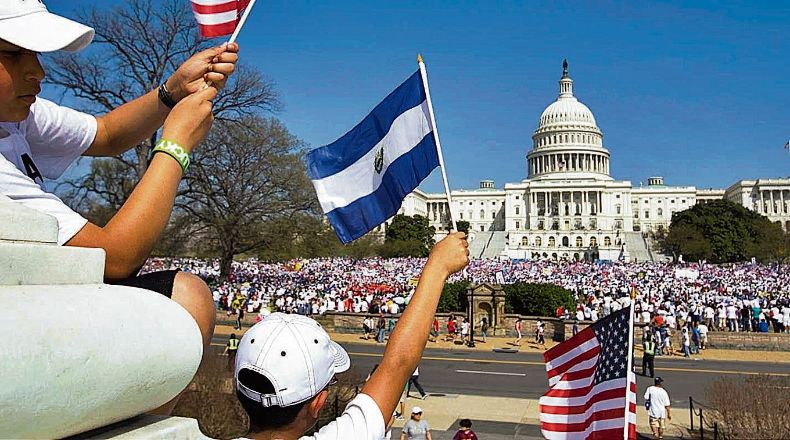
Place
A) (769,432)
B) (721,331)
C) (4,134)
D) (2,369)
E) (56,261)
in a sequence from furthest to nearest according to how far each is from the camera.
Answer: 1. (721,331)
2. (769,432)
3. (4,134)
4. (56,261)
5. (2,369)

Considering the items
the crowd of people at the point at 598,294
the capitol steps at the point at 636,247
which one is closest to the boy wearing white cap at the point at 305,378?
the crowd of people at the point at 598,294

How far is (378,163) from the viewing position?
13.4ft

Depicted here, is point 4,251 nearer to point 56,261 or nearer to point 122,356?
point 56,261

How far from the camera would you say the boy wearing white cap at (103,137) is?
4.26 ft

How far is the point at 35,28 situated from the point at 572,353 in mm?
5113

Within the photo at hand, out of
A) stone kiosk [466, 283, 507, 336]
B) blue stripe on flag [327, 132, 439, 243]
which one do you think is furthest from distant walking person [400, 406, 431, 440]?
stone kiosk [466, 283, 507, 336]

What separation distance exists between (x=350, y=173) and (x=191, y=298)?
2.51 metres

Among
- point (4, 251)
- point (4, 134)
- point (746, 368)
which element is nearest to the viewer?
point (4, 251)

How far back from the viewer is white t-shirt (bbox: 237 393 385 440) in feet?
5.51

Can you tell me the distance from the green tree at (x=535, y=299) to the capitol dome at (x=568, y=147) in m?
103

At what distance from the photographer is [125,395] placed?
3.67 ft

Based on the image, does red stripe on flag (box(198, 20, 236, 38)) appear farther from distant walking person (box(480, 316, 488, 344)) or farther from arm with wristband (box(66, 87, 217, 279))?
distant walking person (box(480, 316, 488, 344))

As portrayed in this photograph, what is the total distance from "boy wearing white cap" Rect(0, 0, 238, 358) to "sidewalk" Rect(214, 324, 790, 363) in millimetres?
24059

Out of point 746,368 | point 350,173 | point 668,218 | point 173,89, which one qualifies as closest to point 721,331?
point 746,368
